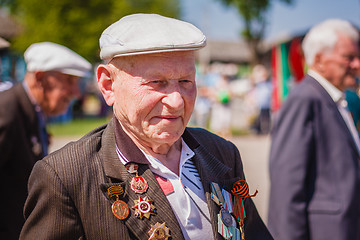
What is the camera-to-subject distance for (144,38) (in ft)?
4.76

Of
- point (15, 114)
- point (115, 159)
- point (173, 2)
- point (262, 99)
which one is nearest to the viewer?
point (115, 159)

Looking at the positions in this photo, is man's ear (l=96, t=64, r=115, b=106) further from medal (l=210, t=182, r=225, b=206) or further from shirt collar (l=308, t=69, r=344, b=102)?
shirt collar (l=308, t=69, r=344, b=102)

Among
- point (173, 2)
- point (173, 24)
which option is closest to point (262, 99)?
point (173, 24)

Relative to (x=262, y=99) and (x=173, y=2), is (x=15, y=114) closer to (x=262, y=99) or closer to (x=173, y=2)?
(x=262, y=99)

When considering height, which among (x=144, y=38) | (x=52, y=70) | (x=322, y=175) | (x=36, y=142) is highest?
(x=144, y=38)

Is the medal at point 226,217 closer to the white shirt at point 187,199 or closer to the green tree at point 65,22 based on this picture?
the white shirt at point 187,199

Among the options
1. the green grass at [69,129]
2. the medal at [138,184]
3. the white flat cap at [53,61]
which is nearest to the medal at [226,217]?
the medal at [138,184]

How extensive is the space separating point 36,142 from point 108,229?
1.62m

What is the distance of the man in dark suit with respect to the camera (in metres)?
2.85

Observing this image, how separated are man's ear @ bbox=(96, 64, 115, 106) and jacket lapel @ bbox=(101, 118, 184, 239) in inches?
5.3

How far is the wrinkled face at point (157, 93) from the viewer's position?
150 centimetres

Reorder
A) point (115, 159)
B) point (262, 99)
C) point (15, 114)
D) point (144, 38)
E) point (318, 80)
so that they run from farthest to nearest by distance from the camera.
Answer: point (262, 99), point (318, 80), point (15, 114), point (115, 159), point (144, 38)

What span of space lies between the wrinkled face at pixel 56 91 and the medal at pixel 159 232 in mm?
2049

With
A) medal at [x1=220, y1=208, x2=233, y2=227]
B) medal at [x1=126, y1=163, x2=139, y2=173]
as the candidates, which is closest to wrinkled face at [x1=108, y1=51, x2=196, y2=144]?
medal at [x1=126, y1=163, x2=139, y2=173]
